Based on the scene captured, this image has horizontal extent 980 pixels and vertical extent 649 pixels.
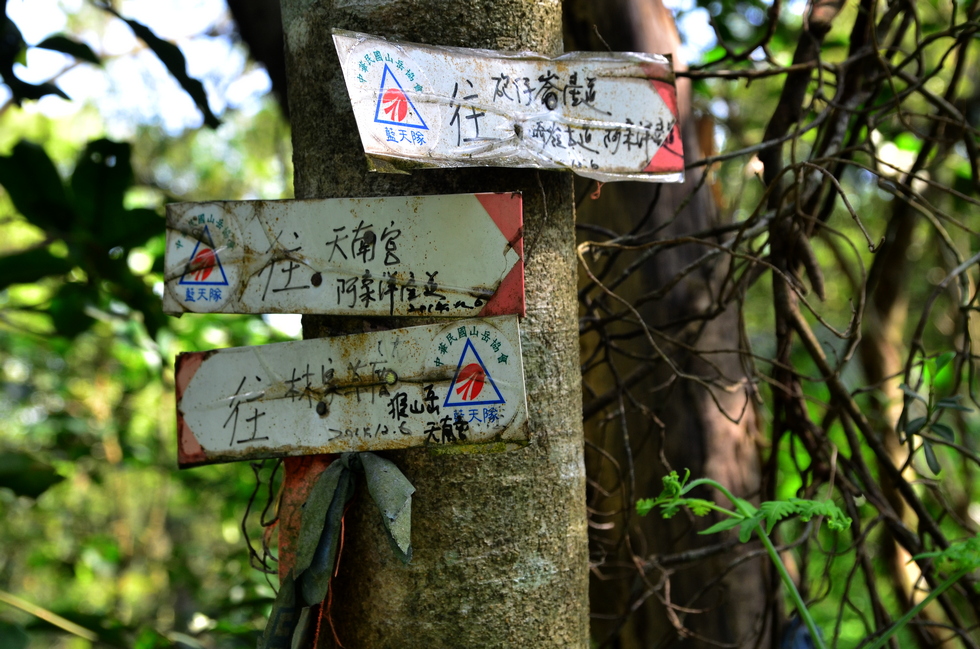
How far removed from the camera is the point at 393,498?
0.66 meters

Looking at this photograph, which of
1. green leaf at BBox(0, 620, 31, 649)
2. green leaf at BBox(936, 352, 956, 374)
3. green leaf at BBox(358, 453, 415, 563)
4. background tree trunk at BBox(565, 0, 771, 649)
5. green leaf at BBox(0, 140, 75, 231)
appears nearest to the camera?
green leaf at BBox(358, 453, 415, 563)

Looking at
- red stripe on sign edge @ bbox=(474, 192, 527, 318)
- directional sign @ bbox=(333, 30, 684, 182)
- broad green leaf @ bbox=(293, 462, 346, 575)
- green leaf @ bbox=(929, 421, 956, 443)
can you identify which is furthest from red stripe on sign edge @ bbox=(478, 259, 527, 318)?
green leaf @ bbox=(929, 421, 956, 443)

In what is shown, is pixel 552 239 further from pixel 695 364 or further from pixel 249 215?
pixel 695 364

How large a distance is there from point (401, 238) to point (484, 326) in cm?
12

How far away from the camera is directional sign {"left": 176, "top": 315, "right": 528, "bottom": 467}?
0.67m

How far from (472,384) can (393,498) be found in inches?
5.1

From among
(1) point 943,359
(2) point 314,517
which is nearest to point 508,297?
(2) point 314,517

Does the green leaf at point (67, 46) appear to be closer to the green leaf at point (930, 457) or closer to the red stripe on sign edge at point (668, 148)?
the red stripe on sign edge at point (668, 148)

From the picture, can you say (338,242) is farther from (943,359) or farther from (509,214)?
(943,359)

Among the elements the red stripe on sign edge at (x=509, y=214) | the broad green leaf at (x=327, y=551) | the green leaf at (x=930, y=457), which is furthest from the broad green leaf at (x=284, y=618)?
the green leaf at (x=930, y=457)

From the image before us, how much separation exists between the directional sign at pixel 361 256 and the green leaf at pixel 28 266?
1025 millimetres

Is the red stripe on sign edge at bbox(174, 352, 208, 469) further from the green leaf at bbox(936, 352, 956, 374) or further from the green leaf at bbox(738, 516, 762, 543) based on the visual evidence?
the green leaf at bbox(936, 352, 956, 374)

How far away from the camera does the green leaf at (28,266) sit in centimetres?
154

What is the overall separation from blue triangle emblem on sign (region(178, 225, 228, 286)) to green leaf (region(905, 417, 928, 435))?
0.95 metres
